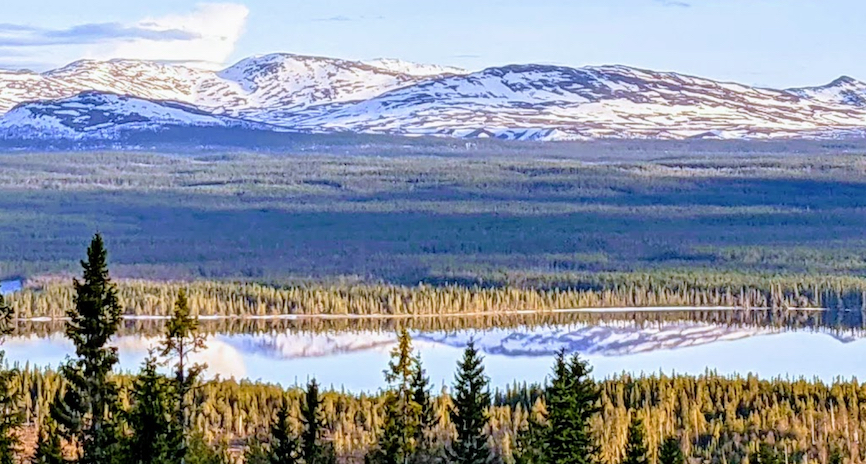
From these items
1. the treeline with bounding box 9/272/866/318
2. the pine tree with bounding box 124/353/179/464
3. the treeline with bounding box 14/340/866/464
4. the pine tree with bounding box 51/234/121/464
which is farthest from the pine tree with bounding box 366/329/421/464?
the treeline with bounding box 9/272/866/318

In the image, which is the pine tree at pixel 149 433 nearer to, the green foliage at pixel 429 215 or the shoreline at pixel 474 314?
the shoreline at pixel 474 314

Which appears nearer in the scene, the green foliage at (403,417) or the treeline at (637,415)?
the green foliage at (403,417)

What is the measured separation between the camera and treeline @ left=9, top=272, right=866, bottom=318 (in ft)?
279

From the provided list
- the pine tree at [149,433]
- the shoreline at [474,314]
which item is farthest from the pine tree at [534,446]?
the shoreline at [474,314]

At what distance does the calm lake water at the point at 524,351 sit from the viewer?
6025 cm

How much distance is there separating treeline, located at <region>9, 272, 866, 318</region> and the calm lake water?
866 centimetres

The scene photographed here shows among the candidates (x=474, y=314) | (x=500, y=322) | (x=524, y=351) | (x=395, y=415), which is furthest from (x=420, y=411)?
(x=474, y=314)

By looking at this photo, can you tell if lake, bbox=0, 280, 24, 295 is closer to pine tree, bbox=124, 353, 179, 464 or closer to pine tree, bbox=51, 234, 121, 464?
pine tree, bbox=124, 353, 179, 464

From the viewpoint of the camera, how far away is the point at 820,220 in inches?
5340

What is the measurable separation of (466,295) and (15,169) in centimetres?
9580

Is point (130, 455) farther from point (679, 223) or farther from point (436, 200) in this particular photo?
point (436, 200)

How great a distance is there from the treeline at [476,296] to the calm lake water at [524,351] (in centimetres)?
866

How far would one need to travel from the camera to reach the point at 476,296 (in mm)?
89812

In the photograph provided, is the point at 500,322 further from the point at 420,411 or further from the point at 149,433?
the point at 149,433
